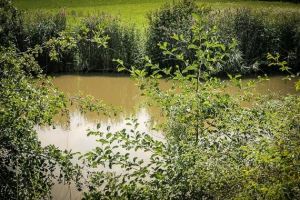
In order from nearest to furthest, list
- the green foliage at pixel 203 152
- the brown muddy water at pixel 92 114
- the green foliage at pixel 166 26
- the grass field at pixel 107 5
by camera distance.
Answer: the green foliage at pixel 203 152 < the brown muddy water at pixel 92 114 < the green foliage at pixel 166 26 < the grass field at pixel 107 5

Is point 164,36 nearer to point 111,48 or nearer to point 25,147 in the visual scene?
point 111,48

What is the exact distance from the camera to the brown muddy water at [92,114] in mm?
7035

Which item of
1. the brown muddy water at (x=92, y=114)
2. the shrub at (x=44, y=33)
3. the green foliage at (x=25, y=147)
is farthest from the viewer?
the shrub at (x=44, y=33)

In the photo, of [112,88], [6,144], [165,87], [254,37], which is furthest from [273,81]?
[6,144]

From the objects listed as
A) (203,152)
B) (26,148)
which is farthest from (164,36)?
(203,152)

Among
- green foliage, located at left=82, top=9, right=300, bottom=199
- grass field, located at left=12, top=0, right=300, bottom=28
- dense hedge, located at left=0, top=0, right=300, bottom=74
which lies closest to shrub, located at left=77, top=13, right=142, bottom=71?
dense hedge, located at left=0, top=0, right=300, bottom=74

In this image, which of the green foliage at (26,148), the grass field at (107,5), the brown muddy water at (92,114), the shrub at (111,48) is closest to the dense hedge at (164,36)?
the shrub at (111,48)

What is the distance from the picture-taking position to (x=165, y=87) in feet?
35.4

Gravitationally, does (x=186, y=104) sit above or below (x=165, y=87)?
above

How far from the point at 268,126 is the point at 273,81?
28.0ft

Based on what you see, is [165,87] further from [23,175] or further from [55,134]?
[23,175]

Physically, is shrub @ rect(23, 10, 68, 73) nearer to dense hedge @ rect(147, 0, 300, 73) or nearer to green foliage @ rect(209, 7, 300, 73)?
dense hedge @ rect(147, 0, 300, 73)

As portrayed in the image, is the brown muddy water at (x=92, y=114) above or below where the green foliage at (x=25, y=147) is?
below

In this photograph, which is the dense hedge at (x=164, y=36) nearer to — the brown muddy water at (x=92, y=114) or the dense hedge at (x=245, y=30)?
the dense hedge at (x=245, y=30)
